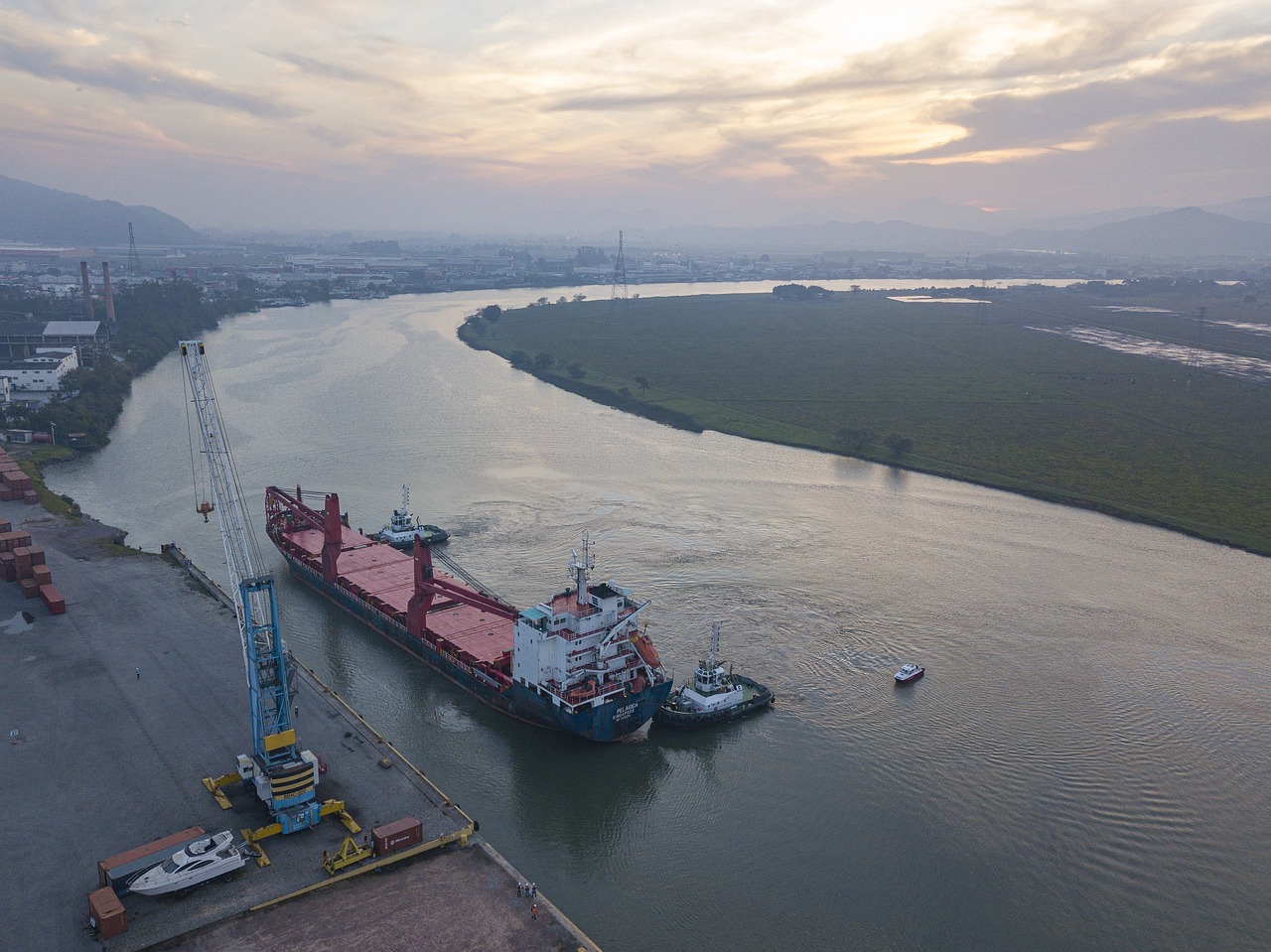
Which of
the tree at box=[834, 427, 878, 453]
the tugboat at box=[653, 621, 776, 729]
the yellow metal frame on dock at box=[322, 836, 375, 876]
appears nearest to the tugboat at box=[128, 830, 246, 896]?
the yellow metal frame on dock at box=[322, 836, 375, 876]

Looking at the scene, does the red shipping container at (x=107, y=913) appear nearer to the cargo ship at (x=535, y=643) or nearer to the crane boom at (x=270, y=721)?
the crane boom at (x=270, y=721)

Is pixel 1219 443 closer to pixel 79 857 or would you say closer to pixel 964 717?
pixel 964 717

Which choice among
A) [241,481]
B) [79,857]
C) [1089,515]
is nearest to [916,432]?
[1089,515]

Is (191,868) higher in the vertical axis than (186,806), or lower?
higher

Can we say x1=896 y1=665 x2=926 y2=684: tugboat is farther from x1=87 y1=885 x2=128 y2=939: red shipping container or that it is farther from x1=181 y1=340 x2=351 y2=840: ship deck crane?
x1=87 y1=885 x2=128 y2=939: red shipping container

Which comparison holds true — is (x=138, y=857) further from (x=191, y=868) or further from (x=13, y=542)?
(x=13, y=542)

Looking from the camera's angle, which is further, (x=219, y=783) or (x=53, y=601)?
(x=53, y=601)

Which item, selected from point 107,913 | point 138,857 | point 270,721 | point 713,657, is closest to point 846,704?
point 713,657
